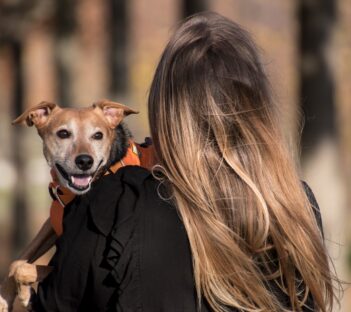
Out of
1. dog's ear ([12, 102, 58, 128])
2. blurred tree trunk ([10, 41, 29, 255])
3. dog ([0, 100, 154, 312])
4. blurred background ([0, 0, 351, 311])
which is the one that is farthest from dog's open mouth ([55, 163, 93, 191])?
blurred tree trunk ([10, 41, 29, 255])

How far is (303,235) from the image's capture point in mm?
2988

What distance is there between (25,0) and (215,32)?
10113 mm

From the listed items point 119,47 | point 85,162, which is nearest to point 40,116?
point 85,162

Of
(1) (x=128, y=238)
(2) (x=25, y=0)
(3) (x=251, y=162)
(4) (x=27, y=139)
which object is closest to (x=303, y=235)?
(3) (x=251, y=162)

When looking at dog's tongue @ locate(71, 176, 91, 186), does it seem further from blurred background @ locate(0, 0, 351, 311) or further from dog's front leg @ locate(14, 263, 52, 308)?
blurred background @ locate(0, 0, 351, 311)

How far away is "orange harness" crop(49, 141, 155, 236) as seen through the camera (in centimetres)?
354

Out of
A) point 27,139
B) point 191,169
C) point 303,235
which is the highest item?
point 191,169

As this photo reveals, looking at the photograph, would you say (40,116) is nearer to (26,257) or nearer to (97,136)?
(97,136)

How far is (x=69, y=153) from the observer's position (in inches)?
163

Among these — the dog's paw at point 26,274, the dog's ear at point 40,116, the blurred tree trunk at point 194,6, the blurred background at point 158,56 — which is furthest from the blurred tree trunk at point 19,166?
the dog's paw at point 26,274

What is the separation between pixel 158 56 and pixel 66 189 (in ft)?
16.0

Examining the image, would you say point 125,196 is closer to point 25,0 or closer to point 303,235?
point 303,235

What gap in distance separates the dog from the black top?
0.54 m

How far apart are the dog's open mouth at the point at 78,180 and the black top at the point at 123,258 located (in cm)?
79
